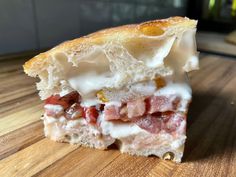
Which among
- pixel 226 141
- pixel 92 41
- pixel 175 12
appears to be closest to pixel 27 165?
pixel 92 41

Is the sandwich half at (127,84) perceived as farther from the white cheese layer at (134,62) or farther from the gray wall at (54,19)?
the gray wall at (54,19)

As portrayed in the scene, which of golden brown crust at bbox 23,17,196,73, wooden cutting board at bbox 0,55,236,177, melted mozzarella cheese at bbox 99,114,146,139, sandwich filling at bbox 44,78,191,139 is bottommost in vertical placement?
wooden cutting board at bbox 0,55,236,177

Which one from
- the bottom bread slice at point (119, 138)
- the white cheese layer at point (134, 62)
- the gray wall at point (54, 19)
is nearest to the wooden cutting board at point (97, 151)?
the bottom bread slice at point (119, 138)

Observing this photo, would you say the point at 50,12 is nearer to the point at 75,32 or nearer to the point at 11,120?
the point at 75,32

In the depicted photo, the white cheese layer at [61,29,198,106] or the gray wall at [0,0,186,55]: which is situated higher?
the white cheese layer at [61,29,198,106]

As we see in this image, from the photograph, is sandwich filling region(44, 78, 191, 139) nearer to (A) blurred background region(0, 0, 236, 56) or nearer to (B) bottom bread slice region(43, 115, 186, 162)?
(B) bottom bread slice region(43, 115, 186, 162)

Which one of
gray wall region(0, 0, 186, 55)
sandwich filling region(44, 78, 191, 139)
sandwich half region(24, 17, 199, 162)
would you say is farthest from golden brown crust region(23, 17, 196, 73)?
gray wall region(0, 0, 186, 55)

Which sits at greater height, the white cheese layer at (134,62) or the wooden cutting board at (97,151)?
the white cheese layer at (134,62)
